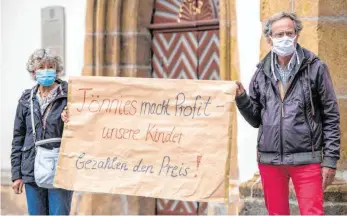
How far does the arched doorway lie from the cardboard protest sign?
2.96 m

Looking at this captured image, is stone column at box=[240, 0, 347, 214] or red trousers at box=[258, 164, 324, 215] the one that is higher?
stone column at box=[240, 0, 347, 214]

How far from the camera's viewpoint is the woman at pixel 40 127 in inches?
312

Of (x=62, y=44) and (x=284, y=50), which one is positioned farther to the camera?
(x=62, y=44)

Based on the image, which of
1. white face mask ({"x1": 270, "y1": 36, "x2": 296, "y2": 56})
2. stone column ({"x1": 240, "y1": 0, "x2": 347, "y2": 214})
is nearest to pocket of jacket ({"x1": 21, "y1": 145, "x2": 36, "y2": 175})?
stone column ({"x1": 240, "y1": 0, "x2": 347, "y2": 214})

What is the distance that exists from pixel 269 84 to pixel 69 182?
5.72ft

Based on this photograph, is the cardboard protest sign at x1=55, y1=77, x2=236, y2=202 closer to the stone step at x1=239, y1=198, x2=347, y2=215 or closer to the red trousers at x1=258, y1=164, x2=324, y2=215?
the red trousers at x1=258, y1=164, x2=324, y2=215

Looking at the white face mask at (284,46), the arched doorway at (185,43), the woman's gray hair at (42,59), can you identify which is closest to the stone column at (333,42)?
the white face mask at (284,46)

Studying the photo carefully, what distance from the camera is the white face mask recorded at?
22.3 ft

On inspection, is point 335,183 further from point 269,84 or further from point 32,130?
point 32,130

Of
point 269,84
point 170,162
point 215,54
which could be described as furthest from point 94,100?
point 215,54

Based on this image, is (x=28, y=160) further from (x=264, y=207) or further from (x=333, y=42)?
(x=333, y=42)

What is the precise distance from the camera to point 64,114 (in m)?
7.91

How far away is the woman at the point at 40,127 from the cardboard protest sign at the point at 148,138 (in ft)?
0.41

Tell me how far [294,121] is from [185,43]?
4274 millimetres
